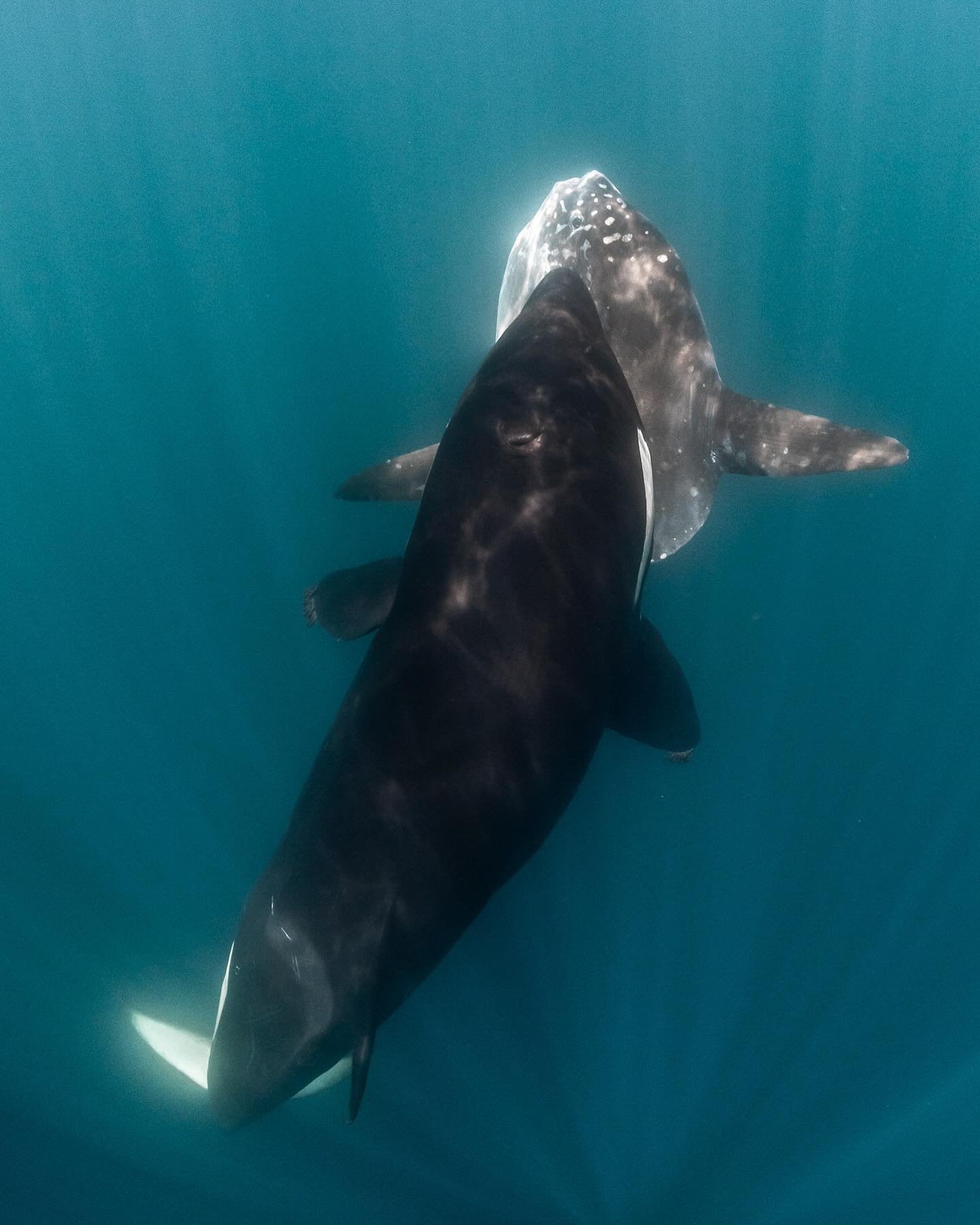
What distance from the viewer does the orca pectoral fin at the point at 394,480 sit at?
832cm

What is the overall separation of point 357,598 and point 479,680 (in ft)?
7.49

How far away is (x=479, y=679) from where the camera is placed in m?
5.10

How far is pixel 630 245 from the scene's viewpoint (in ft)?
26.3

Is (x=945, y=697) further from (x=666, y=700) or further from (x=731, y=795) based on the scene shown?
(x=666, y=700)

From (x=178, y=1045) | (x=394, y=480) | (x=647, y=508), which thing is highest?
(x=394, y=480)

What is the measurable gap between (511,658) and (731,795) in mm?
6922

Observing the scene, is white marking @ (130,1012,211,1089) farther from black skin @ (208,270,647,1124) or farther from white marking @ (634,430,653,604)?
white marking @ (634,430,653,604)

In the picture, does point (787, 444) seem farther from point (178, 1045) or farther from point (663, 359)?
point (178, 1045)

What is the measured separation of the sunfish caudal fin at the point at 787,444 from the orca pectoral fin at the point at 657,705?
6.16 ft

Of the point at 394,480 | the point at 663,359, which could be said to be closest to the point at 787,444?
the point at 663,359

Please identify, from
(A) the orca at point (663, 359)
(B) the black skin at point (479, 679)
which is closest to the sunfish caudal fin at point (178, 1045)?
(B) the black skin at point (479, 679)

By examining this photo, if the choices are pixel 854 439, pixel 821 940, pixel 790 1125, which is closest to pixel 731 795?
pixel 821 940

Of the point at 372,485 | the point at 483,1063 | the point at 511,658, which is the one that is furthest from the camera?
the point at 483,1063

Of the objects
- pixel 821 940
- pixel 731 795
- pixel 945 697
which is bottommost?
pixel 821 940
